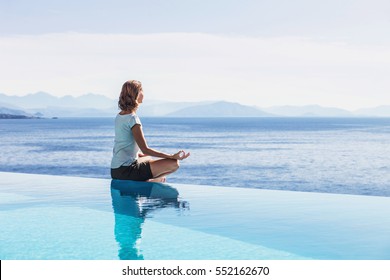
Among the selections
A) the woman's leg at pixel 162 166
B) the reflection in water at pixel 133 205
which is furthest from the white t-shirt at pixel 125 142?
the reflection in water at pixel 133 205

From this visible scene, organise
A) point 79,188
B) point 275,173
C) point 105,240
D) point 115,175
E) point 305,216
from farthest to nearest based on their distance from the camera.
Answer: point 275,173 < point 79,188 < point 115,175 < point 305,216 < point 105,240

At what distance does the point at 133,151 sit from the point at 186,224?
2159 millimetres

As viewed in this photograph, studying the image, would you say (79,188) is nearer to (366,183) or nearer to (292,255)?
(292,255)

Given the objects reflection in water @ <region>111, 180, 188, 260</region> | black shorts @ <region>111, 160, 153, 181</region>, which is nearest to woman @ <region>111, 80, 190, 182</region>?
black shorts @ <region>111, 160, 153, 181</region>

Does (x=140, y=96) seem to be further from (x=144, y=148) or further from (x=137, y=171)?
(x=137, y=171)

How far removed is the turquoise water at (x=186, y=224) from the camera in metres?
4.18

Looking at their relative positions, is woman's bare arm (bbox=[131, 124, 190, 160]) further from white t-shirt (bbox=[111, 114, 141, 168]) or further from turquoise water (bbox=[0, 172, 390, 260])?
turquoise water (bbox=[0, 172, 390, 260])

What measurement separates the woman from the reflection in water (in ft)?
0.62

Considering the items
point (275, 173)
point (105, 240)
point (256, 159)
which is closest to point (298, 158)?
point (256, 159)

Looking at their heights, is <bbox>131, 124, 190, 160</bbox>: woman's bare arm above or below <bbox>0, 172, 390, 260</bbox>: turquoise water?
above

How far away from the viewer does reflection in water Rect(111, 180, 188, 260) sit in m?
4.43

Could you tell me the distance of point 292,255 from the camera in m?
4.04
